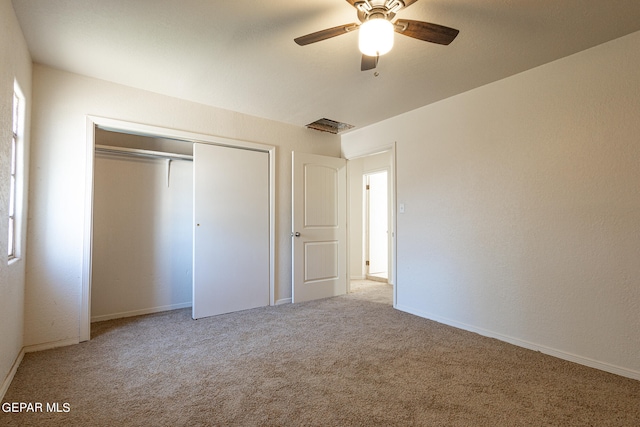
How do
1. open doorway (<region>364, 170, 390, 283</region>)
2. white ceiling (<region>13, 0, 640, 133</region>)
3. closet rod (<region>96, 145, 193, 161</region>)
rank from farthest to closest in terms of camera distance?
open doorway (<region>364, 170, 390, 283</region>), closet rod (<region>96, 145, 193, 161</region>), white ceiling (<region>13, 0, 640, 133</region>)

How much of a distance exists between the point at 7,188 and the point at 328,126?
125 inches

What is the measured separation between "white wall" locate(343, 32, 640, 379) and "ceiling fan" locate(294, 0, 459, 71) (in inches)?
52.8

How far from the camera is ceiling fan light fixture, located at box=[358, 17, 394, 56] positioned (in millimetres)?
1637

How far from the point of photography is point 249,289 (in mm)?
3705

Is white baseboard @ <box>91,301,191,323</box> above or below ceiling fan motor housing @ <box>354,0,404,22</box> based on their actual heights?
below

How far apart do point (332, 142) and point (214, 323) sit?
9.20ft

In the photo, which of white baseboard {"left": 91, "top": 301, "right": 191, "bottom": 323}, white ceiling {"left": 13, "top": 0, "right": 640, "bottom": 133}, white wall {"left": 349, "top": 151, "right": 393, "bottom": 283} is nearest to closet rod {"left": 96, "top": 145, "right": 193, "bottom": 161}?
white ceiling {"left": 13, "top": 0, "right": 640, "bottom": 133}

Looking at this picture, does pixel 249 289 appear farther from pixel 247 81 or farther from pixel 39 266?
pixel 247 81

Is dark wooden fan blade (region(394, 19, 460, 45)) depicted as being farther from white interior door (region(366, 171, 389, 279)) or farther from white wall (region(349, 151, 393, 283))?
white interior door (region(366, 171, 389, 279))

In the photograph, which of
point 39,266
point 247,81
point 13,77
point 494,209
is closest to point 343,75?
point 247,81

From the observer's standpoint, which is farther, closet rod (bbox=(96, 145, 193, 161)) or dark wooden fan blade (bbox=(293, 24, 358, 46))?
closet rod (bbox=(96, 145, 193, 161))

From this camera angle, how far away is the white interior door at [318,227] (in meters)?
4.05

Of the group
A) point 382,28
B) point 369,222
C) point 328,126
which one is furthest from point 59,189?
point 369,222

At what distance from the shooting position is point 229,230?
3580 mm
